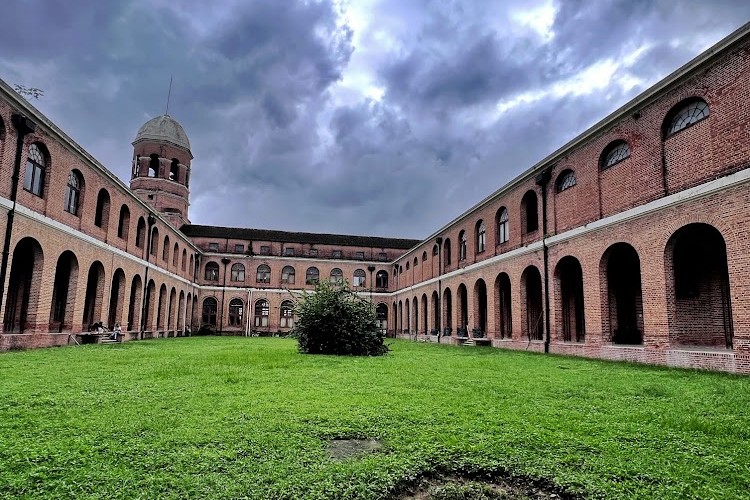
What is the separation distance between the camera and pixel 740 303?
937 centimetres

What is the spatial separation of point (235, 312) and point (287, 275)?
5786 millimetres

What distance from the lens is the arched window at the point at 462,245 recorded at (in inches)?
982

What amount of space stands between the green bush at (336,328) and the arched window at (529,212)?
8156 mm

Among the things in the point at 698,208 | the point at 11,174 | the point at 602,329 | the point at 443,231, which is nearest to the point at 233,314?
the point at 443,231

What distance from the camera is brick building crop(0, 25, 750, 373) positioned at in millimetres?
10258

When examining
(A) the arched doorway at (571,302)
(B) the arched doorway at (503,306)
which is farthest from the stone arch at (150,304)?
(A) the arched doorway at (571,302)

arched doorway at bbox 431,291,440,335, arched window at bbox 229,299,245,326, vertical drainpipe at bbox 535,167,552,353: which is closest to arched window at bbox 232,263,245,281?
arched window at bbox 229,299,245,326

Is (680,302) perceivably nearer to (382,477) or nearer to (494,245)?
(494,245)

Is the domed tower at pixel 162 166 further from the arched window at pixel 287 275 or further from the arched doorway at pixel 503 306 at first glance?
the arched doorway at pixel 503 306

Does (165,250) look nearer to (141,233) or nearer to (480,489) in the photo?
(141,233)

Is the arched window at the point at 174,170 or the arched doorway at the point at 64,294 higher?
the arched window at the point at 174,170

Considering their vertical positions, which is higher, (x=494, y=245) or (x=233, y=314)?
(x=494, y=245)

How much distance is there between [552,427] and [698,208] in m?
8.77

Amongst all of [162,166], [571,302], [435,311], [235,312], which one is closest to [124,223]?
[162,166]
